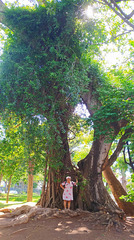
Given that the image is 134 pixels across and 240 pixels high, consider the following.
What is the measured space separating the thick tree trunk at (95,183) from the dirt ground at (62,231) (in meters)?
1.32

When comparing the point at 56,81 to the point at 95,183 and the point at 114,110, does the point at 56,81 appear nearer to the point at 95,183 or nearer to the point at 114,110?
the point at 114,110

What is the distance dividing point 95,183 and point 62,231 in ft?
10.4

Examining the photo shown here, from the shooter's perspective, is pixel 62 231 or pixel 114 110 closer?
pixel 62 231

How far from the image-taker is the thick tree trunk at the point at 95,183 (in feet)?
23.3

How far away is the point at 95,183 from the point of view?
298 inches

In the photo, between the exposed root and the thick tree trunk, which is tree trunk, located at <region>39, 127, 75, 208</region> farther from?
the exposed root

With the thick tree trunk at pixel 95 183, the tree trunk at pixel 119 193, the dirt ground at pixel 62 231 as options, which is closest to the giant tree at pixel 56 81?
the thick tree trunk at pixel 95 183

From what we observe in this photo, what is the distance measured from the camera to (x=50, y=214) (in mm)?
6066

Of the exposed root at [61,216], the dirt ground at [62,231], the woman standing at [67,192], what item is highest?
the woman standing at [67,192]

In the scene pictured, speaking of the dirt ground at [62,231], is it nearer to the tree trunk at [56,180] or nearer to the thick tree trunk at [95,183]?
the thick tree trunk at [95,183]

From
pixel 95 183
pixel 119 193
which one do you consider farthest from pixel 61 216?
pixel 119 193

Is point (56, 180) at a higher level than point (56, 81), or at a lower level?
lower

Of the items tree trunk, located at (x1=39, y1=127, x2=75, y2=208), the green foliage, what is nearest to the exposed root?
tree trunk, located at (x1=39, y1=127, x2=75, y2=208)

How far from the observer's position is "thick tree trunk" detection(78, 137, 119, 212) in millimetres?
7096
